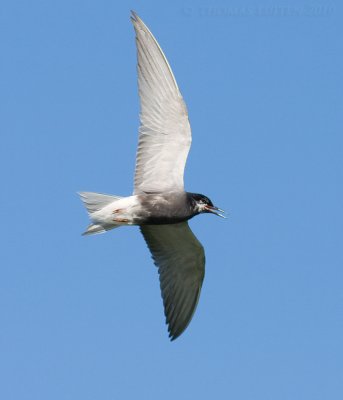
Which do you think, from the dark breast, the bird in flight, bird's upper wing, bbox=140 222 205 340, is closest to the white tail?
the bird in flight

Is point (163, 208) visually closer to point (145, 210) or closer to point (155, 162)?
point (145, 210)

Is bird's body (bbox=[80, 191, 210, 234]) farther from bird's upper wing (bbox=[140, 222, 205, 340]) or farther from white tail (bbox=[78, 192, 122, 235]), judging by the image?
bird's upper wing (bbox=[140, 222, 205, 340])

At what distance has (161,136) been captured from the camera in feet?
63.5

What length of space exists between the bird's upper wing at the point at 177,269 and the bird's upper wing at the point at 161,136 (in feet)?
4.11

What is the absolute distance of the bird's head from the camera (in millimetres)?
19484

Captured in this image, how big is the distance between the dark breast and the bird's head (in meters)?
0.17

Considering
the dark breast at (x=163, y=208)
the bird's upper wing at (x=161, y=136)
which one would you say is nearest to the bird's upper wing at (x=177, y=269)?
the dark breast at (x=163, y=208)

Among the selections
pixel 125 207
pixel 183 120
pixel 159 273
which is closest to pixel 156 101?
pixel 183 120

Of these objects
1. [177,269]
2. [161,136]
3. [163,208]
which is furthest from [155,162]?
[177,269]

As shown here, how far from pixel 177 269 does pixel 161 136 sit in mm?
2487

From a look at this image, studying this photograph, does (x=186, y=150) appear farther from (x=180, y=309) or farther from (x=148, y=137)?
(x=180, y=309)

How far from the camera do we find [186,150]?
19.4m

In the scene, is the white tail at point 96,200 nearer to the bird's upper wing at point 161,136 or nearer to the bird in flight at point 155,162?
the bird in flight at point 155,162

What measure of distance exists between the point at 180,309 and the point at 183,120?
321 cm
